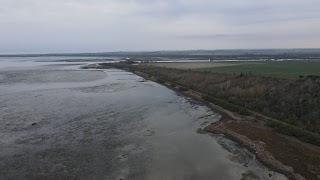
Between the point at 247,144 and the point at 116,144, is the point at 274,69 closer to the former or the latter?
the point at 247,144

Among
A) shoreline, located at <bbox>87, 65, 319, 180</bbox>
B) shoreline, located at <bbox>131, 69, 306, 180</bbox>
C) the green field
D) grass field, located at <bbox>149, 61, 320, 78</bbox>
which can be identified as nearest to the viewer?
shoreline, located at <bbox>131, 69, 306, 180</bbox>

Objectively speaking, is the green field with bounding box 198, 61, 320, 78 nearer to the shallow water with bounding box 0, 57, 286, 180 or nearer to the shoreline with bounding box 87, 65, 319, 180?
the shoreline with bounding box 87, 65, 319, 180

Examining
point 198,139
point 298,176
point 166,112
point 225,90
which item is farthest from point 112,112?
point 298,176

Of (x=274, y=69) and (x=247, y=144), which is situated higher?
(x=274, y=69)

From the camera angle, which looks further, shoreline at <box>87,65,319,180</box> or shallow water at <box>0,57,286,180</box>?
shoreline at <box>87,65,319,180</box>

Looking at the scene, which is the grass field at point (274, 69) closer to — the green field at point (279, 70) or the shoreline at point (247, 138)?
the green field at point (279, 70)

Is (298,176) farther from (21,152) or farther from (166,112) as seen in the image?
(166,112)

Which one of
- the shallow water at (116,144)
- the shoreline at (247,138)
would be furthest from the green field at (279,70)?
the shallow water at (116,144)

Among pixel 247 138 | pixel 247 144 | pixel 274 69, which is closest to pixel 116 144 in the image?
pixel 247 144

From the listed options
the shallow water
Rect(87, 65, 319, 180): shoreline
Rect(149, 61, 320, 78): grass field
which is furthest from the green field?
the shallow water
